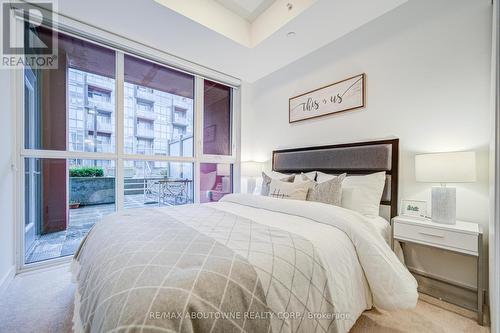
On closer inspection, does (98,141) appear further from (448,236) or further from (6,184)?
(448,236)

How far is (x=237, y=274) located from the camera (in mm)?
806

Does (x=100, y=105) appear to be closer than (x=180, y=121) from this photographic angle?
Yes

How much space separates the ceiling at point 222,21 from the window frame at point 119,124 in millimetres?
138

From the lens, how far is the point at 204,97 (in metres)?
3.52

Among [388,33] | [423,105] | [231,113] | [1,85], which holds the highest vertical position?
[388,33]

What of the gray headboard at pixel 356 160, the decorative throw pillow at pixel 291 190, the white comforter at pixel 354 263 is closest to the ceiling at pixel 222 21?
the gray headboard at pixel 356 160

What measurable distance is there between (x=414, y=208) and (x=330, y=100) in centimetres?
150

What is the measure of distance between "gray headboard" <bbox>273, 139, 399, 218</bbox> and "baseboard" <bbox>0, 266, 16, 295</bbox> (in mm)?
3090

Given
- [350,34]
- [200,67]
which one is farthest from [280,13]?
[200,67]

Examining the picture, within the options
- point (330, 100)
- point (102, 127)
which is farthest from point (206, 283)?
point (102, 127)

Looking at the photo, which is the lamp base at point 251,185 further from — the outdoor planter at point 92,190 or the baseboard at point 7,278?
the baseboard at point 7,278

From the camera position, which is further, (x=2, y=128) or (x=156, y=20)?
(x=156, y=20)

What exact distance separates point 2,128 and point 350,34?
3.61 metres

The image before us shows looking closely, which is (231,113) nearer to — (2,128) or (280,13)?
(280,13)
